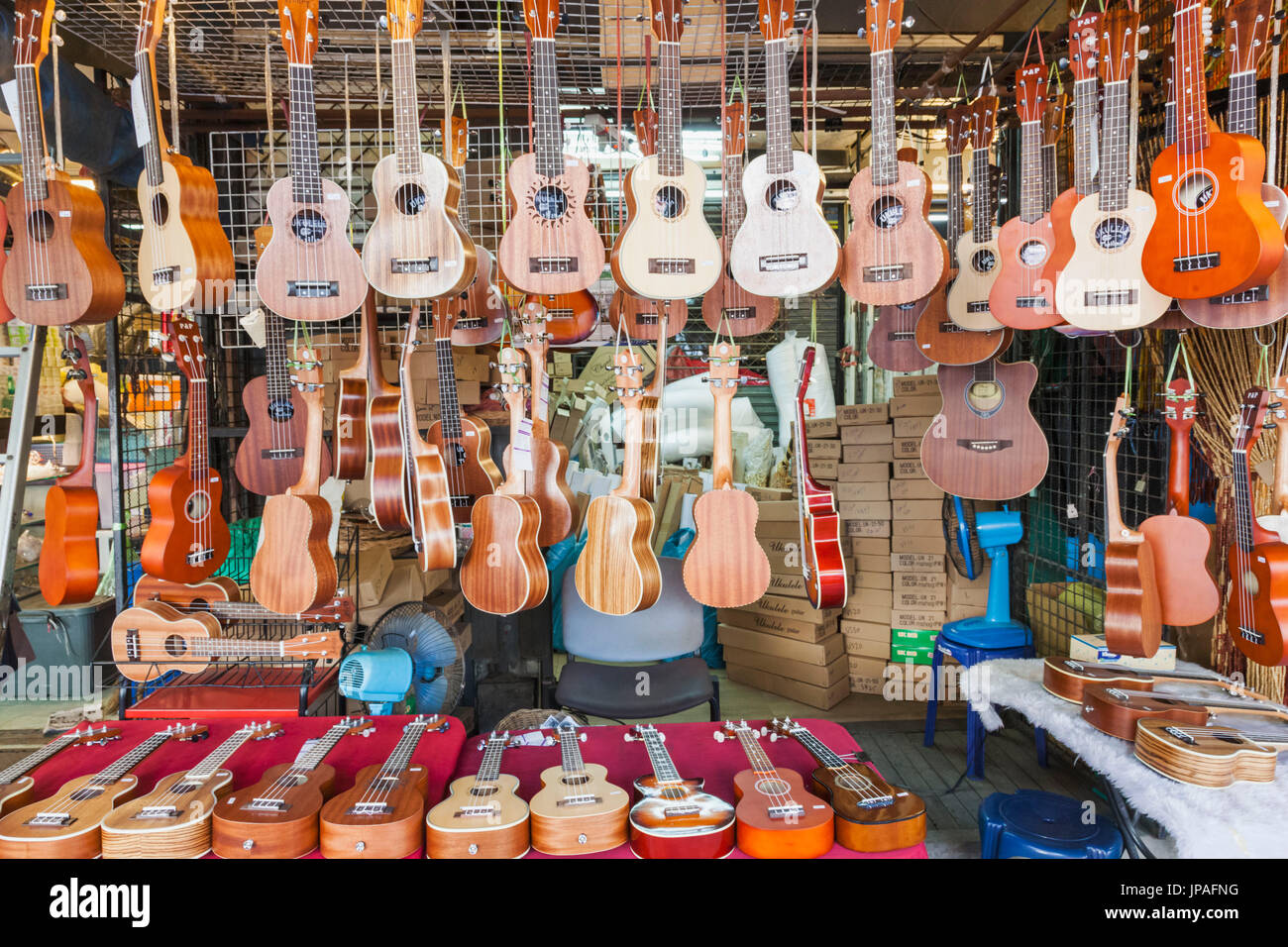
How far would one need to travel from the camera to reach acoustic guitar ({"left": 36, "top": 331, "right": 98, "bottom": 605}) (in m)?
2.52

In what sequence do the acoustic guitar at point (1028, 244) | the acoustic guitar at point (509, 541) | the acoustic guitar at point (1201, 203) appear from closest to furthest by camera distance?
the acoustic guitar at point (1201, 203) < the acoustic guitar at point (1028, 244) < the acoustic guitar at point (509, 541)

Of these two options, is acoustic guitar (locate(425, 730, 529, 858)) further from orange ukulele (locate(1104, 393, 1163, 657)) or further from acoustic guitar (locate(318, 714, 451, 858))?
orange ukulele (locate(1104, 393, 1163, 657))

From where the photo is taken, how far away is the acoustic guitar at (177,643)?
8.80 ft

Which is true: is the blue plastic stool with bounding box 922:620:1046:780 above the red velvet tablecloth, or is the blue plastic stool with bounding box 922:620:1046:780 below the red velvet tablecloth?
below

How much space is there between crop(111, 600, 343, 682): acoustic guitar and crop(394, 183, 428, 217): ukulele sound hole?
4.86 feet

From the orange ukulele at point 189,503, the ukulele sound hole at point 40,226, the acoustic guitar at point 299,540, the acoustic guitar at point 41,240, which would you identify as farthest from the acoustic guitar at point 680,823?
the ukulele sound hole at point 40,226

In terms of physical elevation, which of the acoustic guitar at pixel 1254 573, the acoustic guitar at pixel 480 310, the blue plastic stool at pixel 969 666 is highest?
the acoustic guitar at pixel 480 310

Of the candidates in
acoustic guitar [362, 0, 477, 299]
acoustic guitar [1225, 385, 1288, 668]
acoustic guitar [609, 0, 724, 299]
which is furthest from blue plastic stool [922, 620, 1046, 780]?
acoustic guitar [362, 0, 477, 299]

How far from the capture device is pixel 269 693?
9.17 feet

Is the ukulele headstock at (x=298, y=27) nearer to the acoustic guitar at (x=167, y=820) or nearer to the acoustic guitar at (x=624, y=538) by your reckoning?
the acoustic guitar at (x=624, y=538)

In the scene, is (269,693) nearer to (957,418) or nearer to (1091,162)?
(957,418)

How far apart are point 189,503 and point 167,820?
1.09 m

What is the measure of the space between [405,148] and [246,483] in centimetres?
126

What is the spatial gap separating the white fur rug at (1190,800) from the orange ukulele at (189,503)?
2724 millimetres
